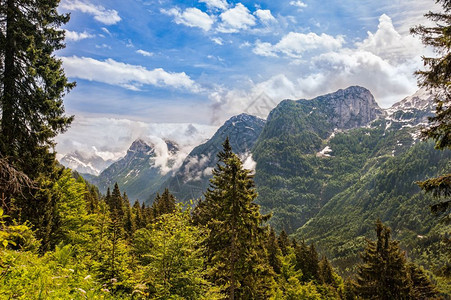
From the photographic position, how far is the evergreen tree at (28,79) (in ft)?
45.5

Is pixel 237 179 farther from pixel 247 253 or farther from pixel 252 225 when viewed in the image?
pixel 247 253

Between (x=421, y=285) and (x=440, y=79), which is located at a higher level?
(x=440, y=79)

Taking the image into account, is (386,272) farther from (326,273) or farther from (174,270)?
(326,273)

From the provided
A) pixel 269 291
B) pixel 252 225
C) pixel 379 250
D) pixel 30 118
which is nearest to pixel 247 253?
pixel 252 225

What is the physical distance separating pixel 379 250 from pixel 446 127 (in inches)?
714

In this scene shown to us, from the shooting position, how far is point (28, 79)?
14586 millimetres

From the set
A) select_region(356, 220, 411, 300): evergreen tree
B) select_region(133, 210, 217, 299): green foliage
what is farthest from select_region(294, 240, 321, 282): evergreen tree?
select_region(133, 210, 217, 299): green foliage

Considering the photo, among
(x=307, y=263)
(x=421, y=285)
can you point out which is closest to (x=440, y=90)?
(x=421, y=285)

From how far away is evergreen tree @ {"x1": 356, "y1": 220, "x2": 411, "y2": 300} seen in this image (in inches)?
934

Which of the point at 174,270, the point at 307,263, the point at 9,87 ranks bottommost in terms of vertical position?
the point at 307,263

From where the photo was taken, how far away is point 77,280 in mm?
7848

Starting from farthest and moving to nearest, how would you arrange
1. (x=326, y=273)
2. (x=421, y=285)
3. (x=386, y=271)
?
(x=326, y=273)
(x=421, y=285)
(x=386, y=271)

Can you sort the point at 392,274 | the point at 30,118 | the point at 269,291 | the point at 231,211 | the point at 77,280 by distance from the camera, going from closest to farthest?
the point at 77,280
the point at 30,118
the point at 231,211
the point at 392,274
the point at 269,291

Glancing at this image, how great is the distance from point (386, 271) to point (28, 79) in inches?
1207
